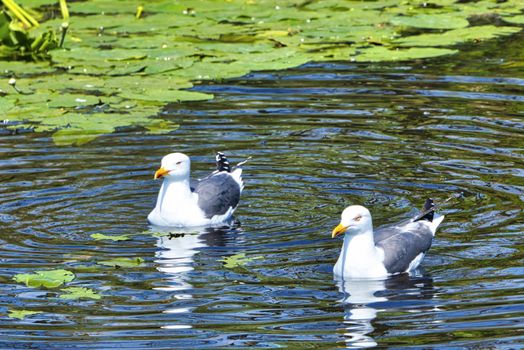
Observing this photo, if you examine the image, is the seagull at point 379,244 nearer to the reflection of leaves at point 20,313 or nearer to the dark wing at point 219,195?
the dark wing at point 219,195

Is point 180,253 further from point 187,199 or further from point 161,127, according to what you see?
point 161,127

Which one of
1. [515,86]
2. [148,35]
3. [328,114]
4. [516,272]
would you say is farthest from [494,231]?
[148,35]

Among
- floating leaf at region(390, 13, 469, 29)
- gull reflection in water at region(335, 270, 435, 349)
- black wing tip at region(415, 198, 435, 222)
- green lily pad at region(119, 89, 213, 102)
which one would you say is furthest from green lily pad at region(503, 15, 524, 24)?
gull reflection in water at region(335, 270, 435, 349)

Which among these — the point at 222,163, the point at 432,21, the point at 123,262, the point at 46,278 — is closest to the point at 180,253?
the point at 123,262

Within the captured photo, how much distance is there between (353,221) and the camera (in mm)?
9766

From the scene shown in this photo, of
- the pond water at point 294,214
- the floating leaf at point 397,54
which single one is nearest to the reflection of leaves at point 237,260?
the pond water at point 294,214

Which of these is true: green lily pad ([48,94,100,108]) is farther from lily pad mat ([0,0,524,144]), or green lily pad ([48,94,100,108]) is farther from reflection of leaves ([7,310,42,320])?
reflection of leaves ([7,310,42,320])

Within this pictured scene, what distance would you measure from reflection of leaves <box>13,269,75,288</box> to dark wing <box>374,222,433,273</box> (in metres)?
2.50

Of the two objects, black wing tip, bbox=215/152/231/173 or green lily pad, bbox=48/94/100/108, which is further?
green lily pad, bbox=48/94/100/108

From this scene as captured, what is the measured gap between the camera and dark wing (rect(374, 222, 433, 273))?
10.0m

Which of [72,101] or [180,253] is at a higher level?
[72,101]

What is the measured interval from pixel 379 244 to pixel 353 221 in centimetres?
51

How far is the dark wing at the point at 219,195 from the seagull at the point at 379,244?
190 cm

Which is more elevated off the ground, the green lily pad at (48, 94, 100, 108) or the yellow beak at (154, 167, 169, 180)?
the green lily pad at (48, 94, 100, 108)
